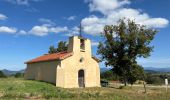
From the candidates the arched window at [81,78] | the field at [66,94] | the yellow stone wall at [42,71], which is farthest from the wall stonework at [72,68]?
the field at [66,94]

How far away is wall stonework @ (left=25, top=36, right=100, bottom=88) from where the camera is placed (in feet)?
121

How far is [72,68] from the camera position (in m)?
37.8

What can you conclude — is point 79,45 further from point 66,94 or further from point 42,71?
point 66,94

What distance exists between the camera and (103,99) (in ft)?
76.0

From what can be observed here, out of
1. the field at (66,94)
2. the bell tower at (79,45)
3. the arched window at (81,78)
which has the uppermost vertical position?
the bell tower at (79,45)

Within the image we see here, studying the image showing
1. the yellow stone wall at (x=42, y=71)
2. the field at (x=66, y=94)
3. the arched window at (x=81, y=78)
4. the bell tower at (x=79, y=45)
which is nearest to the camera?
the field at (x=66, y=94)

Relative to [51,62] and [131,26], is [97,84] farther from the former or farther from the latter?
[131,26]

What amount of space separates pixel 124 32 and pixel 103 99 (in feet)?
66.2

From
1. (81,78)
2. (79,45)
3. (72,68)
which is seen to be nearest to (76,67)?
(72,68)

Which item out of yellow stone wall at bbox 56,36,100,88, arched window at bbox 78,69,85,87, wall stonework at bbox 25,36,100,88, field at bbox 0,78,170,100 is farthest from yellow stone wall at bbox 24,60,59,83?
field at bbox 0,78,170,100

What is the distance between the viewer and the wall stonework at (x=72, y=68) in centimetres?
3681

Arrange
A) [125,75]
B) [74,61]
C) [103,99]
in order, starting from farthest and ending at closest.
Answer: [125,75] < [74,61] < [103,99]

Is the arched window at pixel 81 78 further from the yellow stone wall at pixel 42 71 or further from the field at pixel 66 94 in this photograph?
the field at pixel 66 94

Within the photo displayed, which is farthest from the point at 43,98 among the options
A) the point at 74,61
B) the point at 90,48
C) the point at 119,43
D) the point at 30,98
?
the point at 119,43
